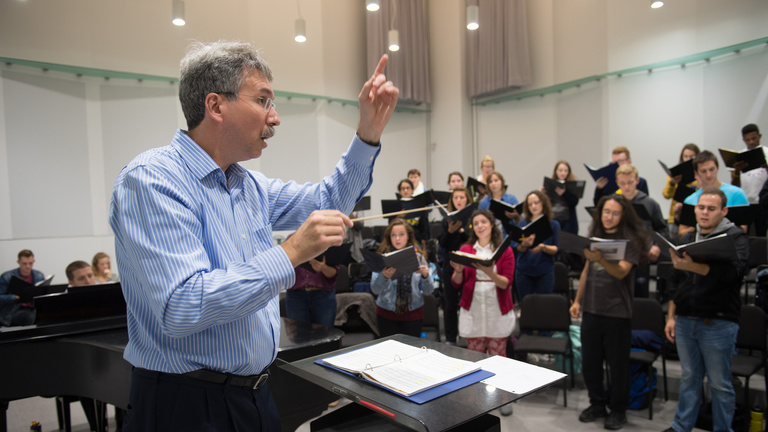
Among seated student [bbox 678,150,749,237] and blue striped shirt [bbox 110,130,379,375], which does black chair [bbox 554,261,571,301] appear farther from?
blue striped shirt [bbox 110,130,379,375]

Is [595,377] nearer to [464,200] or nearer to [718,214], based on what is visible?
[718,214]

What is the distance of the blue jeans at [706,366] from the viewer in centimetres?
334

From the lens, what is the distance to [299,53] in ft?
29.0

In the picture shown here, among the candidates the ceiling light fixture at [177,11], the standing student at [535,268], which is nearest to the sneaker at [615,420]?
the standing student at [535,268]

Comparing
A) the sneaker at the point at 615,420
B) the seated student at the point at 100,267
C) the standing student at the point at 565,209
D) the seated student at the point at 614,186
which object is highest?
the seated student at the point at 614,186

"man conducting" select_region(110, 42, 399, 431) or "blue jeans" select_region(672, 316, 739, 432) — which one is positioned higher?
"man conducting" select_region(110, 42, 399, 431)

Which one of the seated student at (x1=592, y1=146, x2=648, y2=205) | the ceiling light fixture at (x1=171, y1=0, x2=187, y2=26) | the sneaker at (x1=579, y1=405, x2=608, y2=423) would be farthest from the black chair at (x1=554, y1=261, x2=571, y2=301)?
the ceiling light fixture at (x1=171, y1=0, x2=187, y2=26)

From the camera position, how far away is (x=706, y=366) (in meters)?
3.43

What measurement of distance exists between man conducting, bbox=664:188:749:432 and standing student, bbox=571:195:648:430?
1.13 feet

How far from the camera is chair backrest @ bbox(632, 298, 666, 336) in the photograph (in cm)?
415

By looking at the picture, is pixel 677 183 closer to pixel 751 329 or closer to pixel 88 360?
pixel 751 329

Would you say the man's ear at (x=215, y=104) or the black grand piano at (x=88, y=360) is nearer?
the man's ear at (x=215, y=104)

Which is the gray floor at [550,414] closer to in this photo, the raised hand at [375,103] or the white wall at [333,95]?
the white wall at [333,95]

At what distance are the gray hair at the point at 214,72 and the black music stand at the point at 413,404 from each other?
31.4 inches
